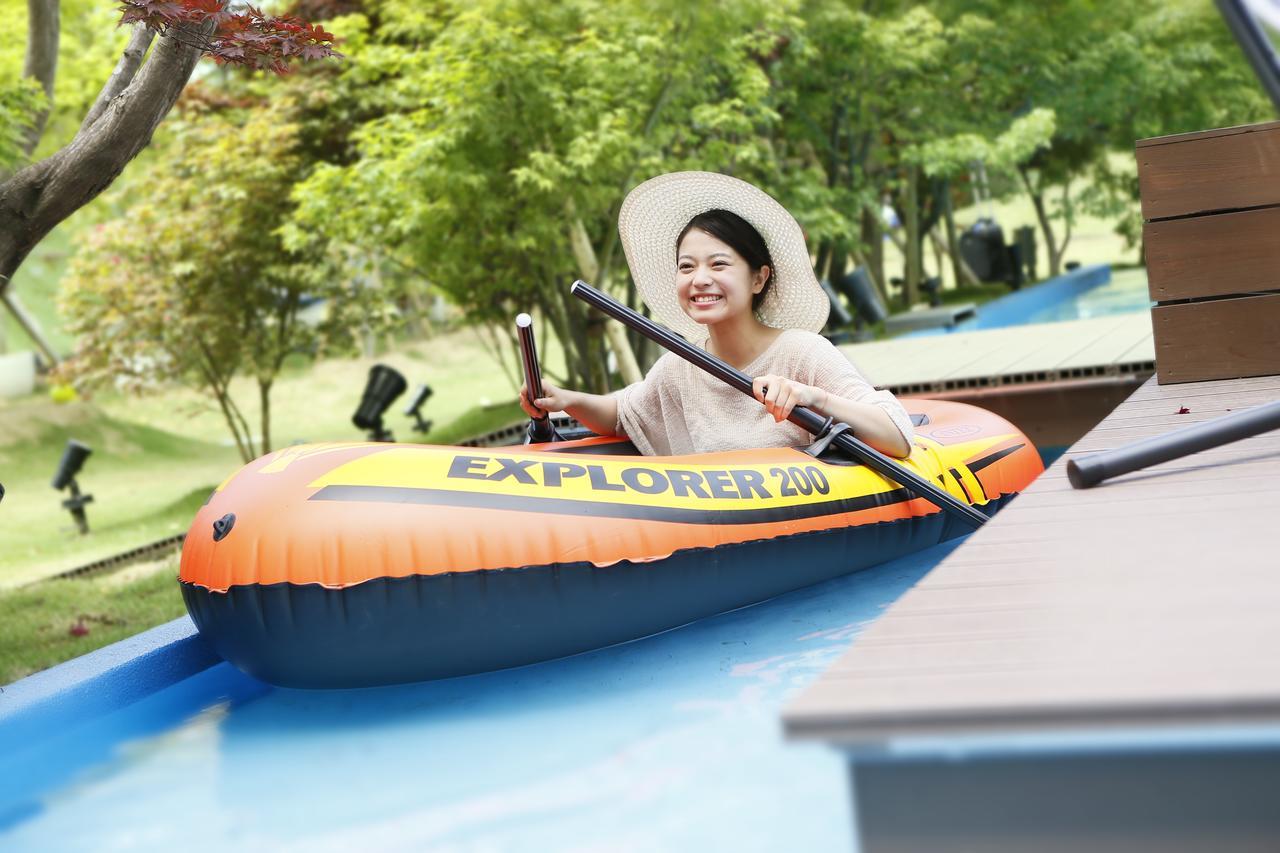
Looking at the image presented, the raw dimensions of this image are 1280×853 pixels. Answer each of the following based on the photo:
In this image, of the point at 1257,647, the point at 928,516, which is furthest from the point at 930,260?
the point at 1257,647

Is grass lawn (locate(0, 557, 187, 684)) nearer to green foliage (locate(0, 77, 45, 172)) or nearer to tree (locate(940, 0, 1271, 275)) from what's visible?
green foliage (locate(0, 77, 45, 172))

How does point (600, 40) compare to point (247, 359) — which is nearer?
point (600, 40)

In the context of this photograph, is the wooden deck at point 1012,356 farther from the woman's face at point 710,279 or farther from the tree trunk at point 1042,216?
the tree trunk at point 1042,216

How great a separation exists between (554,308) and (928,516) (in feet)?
18.6

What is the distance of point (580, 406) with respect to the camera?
13.3ft

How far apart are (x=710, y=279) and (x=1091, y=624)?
2196 mm

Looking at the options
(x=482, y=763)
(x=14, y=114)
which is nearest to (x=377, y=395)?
(x=14, y=114)

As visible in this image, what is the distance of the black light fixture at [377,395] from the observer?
1054cm

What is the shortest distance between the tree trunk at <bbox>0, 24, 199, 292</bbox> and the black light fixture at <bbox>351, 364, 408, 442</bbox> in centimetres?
688

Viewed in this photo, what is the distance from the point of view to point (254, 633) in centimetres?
302

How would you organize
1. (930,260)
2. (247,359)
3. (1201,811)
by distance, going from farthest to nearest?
(930,260), (247,359), (1201,811)

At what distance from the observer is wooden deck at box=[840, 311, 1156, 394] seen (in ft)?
19.6

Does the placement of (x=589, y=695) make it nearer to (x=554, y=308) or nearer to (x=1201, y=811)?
(x=1201, y=811)

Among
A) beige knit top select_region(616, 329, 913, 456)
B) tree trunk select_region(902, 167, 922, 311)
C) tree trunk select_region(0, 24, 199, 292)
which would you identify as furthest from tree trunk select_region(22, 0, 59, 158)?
tree trunk select_region(902, 167, 922, 311)
